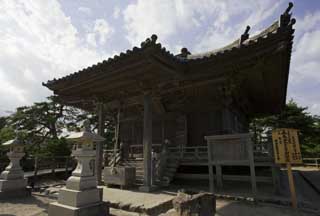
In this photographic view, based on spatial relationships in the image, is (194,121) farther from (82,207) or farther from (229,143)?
(82,207)

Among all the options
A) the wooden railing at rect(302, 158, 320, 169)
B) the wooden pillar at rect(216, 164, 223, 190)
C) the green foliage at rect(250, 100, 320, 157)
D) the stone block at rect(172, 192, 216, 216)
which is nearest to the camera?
the stone block at rect(172, 192, 216, 216)

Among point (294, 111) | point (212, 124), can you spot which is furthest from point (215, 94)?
A: point (294, 111)

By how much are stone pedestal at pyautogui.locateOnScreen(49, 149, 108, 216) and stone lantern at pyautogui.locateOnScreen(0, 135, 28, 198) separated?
373 cm

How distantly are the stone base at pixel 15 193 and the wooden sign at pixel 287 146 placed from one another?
325 inches

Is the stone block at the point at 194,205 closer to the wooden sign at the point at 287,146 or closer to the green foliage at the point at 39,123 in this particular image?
the wooden sign at the point at 287,146

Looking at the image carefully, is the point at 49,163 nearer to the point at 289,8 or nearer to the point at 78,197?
the point at 78,197

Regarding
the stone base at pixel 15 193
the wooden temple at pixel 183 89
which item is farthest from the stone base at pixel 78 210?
the stone base at pixel 15 193

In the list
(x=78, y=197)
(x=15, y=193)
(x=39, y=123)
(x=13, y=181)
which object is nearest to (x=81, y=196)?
(x=78, y=197)

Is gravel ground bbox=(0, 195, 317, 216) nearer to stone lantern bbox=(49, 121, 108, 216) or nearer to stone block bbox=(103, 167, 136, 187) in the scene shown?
stone lantern bbox=(49, 121, 108, 216)

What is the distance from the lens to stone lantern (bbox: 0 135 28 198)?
7.00m

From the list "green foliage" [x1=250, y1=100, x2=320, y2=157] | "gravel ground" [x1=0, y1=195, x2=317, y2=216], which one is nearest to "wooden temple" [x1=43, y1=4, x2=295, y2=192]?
"gravel ground" [x1=0, y1=195, x2=317, y2=216]

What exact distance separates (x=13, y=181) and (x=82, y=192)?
14.9ft

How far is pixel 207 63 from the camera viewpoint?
653cm

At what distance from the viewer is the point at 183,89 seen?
907 centimetres
